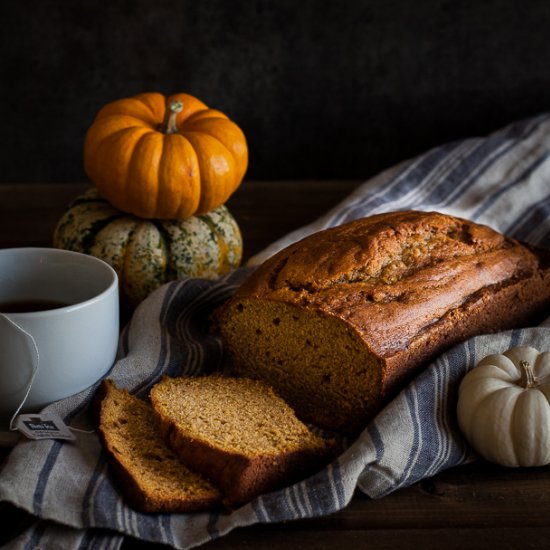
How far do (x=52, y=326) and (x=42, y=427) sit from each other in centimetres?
23

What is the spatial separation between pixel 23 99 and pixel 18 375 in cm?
252

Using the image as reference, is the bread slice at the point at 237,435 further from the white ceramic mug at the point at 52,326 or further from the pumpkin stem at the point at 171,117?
the pumpkin stem at the point at 171,117

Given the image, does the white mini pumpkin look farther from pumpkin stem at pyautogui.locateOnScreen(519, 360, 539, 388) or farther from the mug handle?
the mug handle

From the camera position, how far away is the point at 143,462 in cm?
193

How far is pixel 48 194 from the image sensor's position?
3.86 metres

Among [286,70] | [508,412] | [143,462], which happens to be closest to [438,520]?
[508,412]

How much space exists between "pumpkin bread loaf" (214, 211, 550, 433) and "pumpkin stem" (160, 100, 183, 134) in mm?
604

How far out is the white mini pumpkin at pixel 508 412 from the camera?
6.37ft

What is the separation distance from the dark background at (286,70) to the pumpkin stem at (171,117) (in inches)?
60.0

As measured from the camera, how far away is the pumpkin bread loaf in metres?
2.10

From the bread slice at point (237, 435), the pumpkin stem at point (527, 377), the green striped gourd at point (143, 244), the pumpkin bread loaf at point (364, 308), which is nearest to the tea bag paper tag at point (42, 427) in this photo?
the bread slice at point (237, 435)

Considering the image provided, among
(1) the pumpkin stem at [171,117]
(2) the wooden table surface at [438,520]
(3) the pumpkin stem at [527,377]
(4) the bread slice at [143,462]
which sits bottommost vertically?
(2) the wooden table surface at [438,520]

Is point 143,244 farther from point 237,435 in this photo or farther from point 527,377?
point 527,377

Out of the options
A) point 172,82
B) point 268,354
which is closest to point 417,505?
point 268,354
